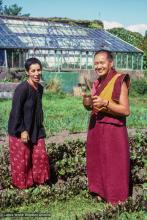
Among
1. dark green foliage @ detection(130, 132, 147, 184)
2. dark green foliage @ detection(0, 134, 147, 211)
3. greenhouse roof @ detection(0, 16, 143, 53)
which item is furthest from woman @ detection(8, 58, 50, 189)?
greenhouse roof @ detection(0, 16, 143, 53)

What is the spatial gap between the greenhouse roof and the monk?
17.6 meters

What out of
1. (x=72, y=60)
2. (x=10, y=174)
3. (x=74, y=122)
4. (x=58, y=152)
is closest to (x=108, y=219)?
(x=10, y=174)

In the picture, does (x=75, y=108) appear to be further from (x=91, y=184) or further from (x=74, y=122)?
(x=91, y=184)

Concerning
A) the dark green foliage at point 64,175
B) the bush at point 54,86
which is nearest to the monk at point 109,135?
the dark green foliage at point 64,175

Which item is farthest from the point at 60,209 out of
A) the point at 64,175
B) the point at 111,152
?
the point at 64,175

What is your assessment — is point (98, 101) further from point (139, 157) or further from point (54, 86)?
point (54, 86)

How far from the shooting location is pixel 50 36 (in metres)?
25.3

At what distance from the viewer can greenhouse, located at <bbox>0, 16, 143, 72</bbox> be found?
23.0m

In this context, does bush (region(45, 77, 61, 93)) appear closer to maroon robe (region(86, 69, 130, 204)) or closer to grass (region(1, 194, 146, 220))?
grass (region(1, 194, 146, 220))

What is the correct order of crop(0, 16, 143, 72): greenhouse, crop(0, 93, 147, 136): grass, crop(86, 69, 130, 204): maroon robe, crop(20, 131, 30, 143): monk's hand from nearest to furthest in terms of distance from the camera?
crop(86, 69, 130, 204): maroon robe < crop(20, 131, 30, 143): monk's hand < crop(0, 93, 147, 136): grass < crop(0, 16, 143, 72): greenhouse

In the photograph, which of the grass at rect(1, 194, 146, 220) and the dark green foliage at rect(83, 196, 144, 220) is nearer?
the dark green foliage at rect(83, 196, 144, 220)

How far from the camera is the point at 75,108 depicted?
13.7m

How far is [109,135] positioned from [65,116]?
7029mm

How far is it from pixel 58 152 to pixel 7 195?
1.65m
